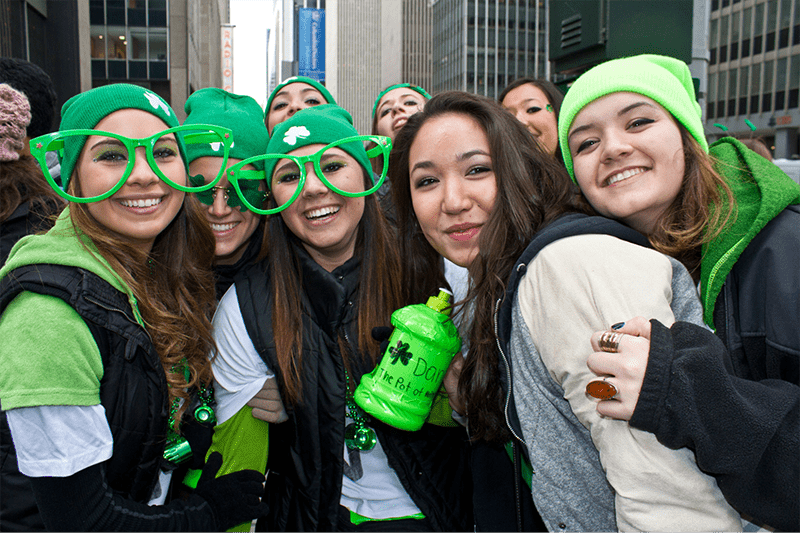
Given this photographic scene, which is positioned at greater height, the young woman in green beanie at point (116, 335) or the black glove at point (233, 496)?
the young woman in green beanie at point (116, 335)

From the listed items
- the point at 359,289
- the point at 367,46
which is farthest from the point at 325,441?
the point at 367,46

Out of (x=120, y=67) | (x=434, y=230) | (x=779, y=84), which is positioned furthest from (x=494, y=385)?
(x=779, y=84)

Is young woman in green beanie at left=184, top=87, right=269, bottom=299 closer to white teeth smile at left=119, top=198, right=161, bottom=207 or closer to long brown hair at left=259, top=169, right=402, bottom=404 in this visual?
long brown hair at left=259, top=169, right=402, bottom=404

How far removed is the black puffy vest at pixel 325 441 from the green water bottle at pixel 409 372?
35 cm

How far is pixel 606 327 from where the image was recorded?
50.6 inches

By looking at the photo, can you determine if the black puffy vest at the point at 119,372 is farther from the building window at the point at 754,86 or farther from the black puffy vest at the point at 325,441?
the building window at the point at 754,86

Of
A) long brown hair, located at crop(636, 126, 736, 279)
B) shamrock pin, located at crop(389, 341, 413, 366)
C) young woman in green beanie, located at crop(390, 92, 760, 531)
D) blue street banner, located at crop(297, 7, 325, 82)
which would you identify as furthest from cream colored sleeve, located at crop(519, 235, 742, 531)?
blue street banner, located at crop(297, 7, 325, 82)

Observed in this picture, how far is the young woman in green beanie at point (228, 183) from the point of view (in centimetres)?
294

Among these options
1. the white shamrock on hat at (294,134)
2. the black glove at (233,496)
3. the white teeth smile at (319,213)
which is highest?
the white shamrock on hat at (294,134)

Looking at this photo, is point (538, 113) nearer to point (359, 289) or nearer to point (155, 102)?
point (359, 289)

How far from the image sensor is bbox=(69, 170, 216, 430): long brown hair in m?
1.96

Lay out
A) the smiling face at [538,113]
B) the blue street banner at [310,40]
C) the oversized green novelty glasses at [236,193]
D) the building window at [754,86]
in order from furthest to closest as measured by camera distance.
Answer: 1. the blue street banner at [310,40]
2. the building window at [754,86]
3. the smiling face at [538,113]
4. the oversized green novelty glasses at [236,193]

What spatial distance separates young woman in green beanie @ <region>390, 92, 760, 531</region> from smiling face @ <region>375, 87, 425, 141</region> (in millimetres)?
3143

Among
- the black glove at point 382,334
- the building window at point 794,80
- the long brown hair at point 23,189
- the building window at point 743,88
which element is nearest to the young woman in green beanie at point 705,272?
the black glove at point 382,334
